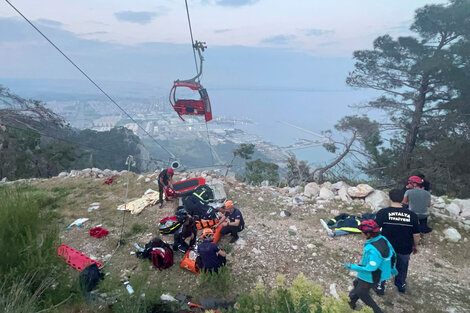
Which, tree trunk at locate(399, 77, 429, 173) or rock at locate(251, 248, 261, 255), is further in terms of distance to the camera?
tree trunk at locate(399, 77, 429, 173)

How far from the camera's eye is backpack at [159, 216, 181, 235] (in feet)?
20.8

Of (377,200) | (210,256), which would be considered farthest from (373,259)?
(377,200)

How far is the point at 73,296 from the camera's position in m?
3.76

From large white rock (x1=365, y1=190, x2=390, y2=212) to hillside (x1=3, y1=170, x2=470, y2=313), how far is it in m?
0.07

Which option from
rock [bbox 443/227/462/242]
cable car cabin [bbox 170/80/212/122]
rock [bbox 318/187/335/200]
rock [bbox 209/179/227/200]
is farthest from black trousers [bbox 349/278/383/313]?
cable car cabin [bbox 170/80/212/122]

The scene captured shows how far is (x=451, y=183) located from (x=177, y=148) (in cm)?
3897

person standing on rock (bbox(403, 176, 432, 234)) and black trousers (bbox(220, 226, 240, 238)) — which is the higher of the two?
person standing on rock (bbox(403, 176, 432, 234))

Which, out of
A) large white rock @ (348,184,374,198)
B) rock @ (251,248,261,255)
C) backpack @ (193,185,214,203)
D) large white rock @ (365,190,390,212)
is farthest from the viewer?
large white rock @ (348,184,374,198)

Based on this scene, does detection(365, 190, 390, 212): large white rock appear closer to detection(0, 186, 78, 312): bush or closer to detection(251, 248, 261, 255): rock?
detection(251, 248, 261, 255): rock

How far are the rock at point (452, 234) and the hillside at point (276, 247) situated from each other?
0.30 ft

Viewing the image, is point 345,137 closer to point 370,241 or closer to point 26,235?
point 370,241

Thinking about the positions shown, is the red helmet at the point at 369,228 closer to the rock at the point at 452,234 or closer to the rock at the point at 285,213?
the rock at the point at 285,213

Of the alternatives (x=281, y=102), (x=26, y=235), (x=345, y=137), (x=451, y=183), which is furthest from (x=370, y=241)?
(x=281, y=102)

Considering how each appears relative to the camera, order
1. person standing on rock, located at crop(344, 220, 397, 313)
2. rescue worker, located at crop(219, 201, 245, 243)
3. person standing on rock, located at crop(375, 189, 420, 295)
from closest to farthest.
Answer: person standing on rock, located at crop(344, 220, 397, 313) < person standing on rock, located at crop(375, 189, 420, 295) < rescue worker, located at crop(219, 201, 245, 243)
